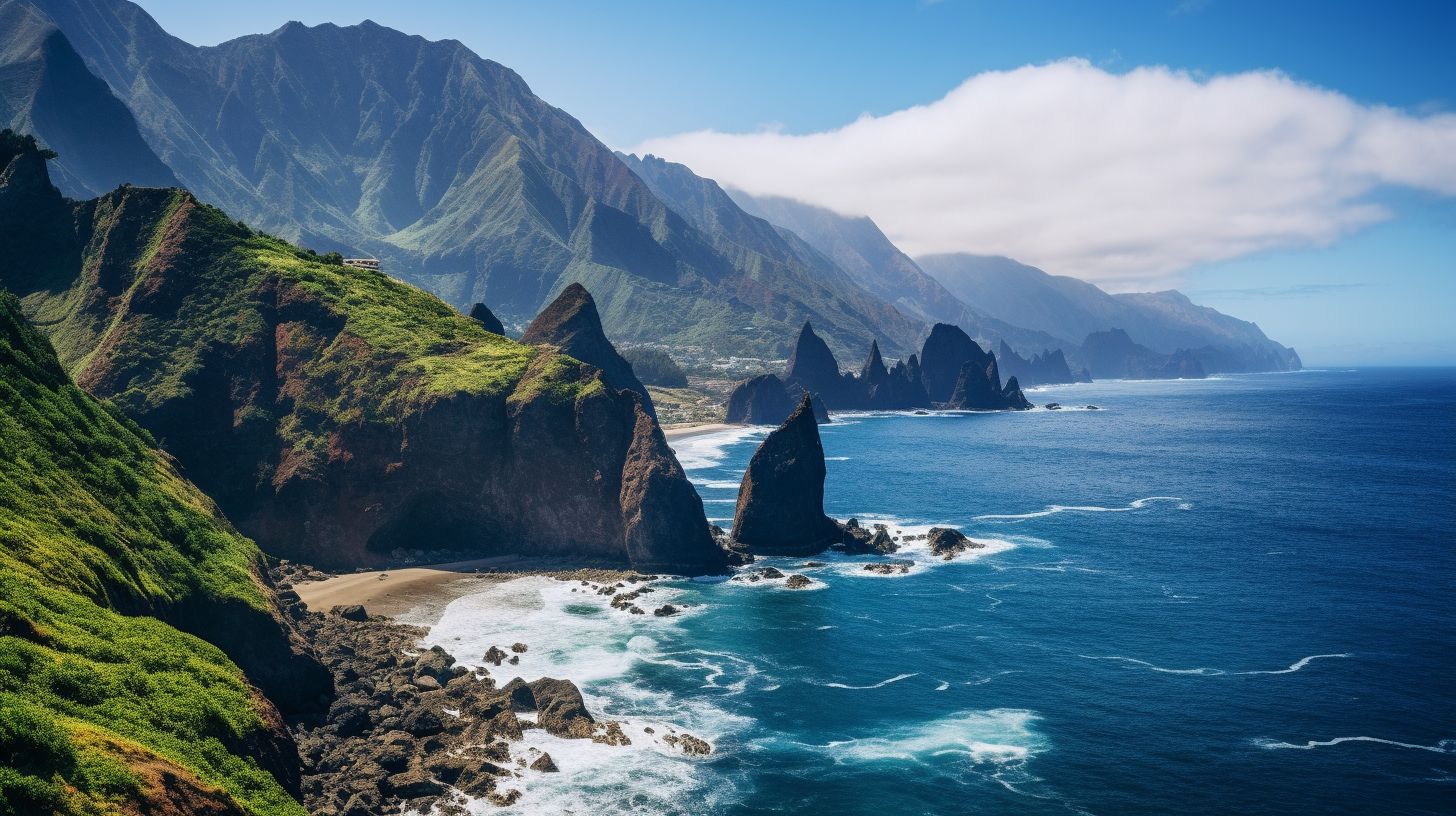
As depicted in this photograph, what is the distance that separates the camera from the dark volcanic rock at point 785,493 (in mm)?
105750

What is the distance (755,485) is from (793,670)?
37227 mm

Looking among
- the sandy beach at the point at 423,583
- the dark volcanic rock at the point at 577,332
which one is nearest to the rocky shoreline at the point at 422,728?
the sandy beach at the point at 423,583

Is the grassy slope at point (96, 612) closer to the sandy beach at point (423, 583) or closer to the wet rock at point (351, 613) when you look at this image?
the wet rock at point (351, 613)

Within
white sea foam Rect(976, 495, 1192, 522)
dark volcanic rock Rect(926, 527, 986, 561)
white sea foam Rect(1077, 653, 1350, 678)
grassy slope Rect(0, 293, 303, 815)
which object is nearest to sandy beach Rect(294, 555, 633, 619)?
grassy slope Rect(0, 293, 303, 815)

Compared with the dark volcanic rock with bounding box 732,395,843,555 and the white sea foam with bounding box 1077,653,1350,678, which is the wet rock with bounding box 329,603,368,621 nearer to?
the dark volcanic rock with bounding box 732,395,843,555

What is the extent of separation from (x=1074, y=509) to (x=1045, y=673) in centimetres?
7253

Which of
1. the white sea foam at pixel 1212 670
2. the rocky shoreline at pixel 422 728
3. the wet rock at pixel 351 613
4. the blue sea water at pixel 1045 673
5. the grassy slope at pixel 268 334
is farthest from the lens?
the grassy slope at pixel 268 334

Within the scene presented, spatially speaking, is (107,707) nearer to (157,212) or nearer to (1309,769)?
(1309,769)

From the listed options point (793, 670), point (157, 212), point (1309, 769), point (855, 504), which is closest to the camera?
point (1309, 769)

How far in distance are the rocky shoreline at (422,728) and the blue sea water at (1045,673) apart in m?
2.15

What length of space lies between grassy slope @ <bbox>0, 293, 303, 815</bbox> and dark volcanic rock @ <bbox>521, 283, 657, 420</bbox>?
321ft

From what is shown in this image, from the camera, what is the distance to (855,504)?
14000 cm

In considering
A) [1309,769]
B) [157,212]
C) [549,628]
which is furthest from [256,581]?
[157,212]

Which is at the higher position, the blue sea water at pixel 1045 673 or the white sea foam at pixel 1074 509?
the white sea foam at pixel 1074 509
